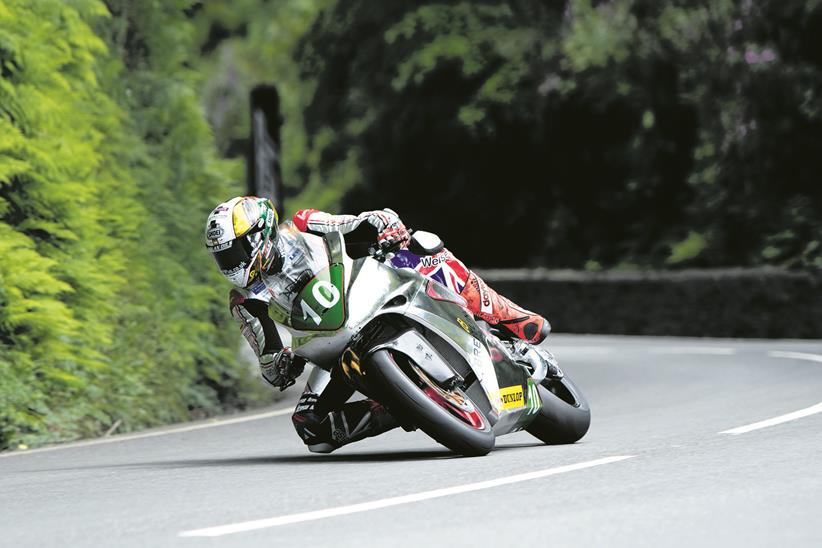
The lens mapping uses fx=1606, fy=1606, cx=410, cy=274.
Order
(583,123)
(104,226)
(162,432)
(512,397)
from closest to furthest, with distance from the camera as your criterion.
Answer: (512,397), (162,432), (104,226), (583,123)

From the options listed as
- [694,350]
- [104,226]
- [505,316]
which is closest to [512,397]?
[505,316]

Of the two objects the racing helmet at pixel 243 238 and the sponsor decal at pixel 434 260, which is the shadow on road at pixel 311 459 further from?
the racing helmet at pixel 243 238

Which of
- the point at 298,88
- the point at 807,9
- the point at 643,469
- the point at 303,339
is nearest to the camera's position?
the point at 643,469

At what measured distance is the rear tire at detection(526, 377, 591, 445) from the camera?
9.86m

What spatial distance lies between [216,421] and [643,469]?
6.59 metres

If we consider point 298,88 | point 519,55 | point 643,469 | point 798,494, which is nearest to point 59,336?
point 643,469

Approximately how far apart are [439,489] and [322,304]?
164 centimetres

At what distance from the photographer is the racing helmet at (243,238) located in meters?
8.71

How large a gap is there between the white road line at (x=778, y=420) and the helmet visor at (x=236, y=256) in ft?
11.4

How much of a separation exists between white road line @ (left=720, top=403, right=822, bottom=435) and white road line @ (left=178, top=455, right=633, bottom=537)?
88.1 inches

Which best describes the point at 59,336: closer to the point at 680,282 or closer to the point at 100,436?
the point at 100,436

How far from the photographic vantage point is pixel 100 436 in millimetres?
13156

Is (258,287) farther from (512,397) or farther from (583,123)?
(583,123)

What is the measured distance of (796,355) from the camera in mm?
21547
